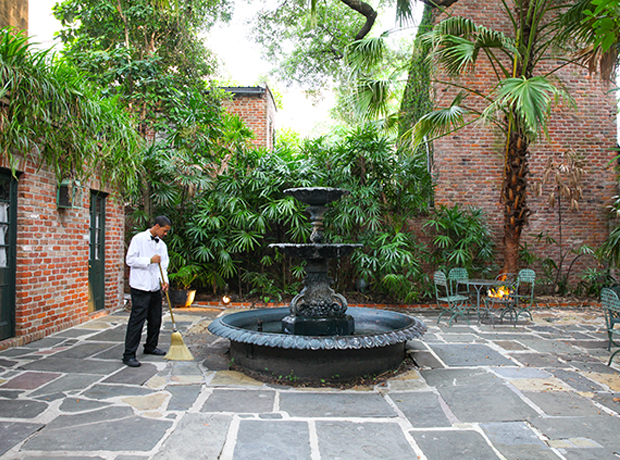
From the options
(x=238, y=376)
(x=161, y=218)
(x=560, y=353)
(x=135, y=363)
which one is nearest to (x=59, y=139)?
(x=161, y=218)

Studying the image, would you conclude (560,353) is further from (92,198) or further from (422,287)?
(92,198)

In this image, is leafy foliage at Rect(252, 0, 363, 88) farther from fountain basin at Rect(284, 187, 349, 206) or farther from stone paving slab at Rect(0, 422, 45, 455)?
stone paving slab at Rect(0, 422, 45, 455)

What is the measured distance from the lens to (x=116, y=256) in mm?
7438

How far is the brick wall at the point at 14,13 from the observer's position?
688cm

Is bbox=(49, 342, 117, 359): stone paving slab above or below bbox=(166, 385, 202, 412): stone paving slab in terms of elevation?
above

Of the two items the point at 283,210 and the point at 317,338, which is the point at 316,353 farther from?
the point at 283,210

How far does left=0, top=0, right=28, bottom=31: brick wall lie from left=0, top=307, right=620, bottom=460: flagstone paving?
5.60 meters

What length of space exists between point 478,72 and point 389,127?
7.65 ft

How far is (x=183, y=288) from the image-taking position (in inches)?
307

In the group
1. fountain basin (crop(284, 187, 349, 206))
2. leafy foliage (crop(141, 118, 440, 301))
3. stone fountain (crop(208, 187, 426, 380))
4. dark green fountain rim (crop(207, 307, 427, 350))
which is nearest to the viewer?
dark green fountain rim (crop(207, 307, 427, 350))

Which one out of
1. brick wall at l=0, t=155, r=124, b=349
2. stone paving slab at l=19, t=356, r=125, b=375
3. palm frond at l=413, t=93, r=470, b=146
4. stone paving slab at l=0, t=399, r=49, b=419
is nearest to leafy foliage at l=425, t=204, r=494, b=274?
palm frond at l=413, t=93, r=470, b=146

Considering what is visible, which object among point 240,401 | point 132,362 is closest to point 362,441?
point 240,401

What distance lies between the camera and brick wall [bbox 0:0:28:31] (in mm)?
6875

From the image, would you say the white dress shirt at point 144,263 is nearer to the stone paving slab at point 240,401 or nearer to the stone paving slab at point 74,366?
the stone paving slab at point 74,366
